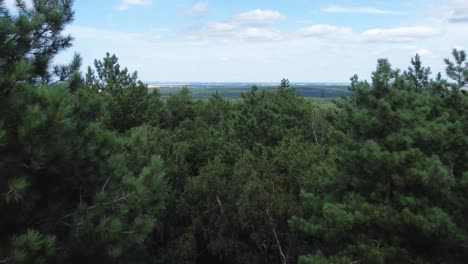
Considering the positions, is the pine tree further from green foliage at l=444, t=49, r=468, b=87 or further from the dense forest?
green foliage at l=444, t=49, r=468, b=87

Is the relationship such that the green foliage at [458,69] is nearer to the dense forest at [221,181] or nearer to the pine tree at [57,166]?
the dense forest at [221,181]

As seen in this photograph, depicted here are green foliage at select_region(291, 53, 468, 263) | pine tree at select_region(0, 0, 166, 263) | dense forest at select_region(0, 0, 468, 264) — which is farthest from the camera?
green foliage at select_region(291, 53, 468, 263)

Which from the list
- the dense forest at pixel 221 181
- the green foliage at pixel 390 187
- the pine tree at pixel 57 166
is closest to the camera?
the pine tree at pixel 57 166

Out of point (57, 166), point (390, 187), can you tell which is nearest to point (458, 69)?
point (390, 187)

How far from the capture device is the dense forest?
6.05 metres

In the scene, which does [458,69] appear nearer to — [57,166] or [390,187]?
[390,187]

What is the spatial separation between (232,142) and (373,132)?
12855 millimetres

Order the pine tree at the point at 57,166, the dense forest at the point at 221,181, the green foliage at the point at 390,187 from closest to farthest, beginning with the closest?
the pine tree at the point at 57,166 < the dense forest at the point at 221,181 < the green foliage at the point at 390,187

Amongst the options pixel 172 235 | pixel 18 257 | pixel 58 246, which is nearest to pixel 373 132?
pixel 58 246

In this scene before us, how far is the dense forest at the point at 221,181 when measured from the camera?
6.05 metres

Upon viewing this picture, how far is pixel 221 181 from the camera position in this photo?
1883cm

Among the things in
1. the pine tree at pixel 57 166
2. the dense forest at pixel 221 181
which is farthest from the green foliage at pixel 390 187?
the pine tree at pixel 57 166

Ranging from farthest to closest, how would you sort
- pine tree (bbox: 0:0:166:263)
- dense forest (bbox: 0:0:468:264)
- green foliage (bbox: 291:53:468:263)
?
green foliage (bbox: 291:53:468:263), dense forest (bbox: 0:0:468:264), pine tree (bbox: 0:0:166:263)

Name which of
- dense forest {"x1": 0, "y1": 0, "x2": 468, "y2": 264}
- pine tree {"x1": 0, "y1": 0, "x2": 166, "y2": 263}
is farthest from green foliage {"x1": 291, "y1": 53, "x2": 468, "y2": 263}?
pine tree {"x1": 0, "y1": 0, "x2": 166, "y2": 263}
